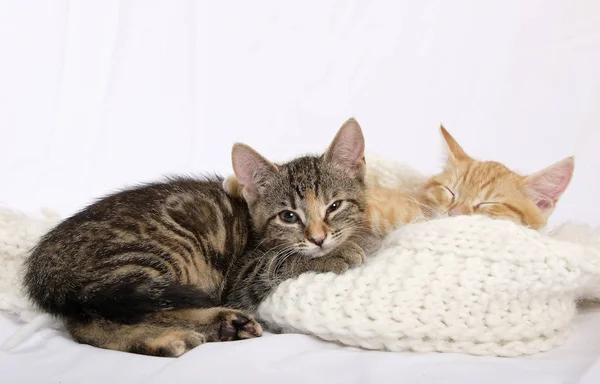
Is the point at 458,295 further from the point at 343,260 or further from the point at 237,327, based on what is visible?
the point at 237,327

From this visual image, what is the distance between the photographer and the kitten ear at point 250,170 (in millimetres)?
2062

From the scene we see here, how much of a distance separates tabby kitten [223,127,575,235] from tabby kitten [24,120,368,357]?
111 millimetres

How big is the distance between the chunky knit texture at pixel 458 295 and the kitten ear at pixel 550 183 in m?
0.31

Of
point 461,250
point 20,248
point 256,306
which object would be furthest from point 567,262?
point 20,248

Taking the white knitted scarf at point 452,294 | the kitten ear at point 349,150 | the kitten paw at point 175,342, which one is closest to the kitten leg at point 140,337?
the kitten paw at point 175,342

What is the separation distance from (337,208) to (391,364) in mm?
613

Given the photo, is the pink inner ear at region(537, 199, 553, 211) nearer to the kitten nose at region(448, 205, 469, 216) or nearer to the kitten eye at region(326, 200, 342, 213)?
the kitten nose at region(448, 205, 469, 216)

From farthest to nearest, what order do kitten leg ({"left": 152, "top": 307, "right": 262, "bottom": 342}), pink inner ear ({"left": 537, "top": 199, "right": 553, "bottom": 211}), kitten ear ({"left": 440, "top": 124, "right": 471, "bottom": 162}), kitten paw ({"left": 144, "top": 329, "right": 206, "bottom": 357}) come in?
1. kitten ear ({"left": 440, "top": 124, "right": 471, "bottom": 162})
2. pink inner ear ({"left": 537, "top": 199, "right": 553, "bottom": 211})
3. kitten leg ({"left": 152, "top": 307, "right": 262, "bottom": 342})
4. kitten paw ({"left": 144, "top": 329, "right": 206, "bottom": 357})

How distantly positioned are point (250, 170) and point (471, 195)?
29.1 inches

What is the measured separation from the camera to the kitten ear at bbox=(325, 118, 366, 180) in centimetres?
208

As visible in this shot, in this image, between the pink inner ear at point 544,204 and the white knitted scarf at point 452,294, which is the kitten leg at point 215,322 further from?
the pink inner ear at point 544,204

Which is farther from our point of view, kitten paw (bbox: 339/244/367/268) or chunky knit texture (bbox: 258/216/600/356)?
kitten paw (bbox: 339/244/367/268)

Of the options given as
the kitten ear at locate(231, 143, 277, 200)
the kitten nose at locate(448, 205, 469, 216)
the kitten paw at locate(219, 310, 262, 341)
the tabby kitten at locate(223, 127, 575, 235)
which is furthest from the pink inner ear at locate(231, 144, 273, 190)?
the kitten nose at locate(448, 205, 469, 216)

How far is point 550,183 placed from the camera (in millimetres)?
2076
